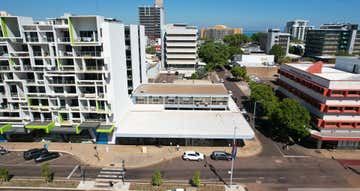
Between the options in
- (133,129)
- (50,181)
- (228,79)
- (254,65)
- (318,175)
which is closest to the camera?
(50,181)

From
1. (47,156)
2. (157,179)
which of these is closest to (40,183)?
(47,156)

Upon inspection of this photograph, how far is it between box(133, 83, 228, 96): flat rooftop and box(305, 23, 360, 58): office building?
144946mm

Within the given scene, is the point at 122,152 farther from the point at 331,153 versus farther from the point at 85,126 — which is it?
the point at 331,153

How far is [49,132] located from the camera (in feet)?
165

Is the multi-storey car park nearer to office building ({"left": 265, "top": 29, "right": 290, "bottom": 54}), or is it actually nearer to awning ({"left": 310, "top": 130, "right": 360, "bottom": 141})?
awning ({"left": 310, "top": 130, "right": 360, "bottom": 141})

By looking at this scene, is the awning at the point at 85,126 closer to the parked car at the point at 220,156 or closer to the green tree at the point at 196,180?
the green tree at the point at 196,180

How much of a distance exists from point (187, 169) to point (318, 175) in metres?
24.0

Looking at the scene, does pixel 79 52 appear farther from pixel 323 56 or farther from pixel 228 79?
pixel 323 56

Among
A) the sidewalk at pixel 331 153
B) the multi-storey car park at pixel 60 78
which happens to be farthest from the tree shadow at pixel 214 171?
the multi-storey car park at pixel 60 78

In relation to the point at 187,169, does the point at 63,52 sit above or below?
above

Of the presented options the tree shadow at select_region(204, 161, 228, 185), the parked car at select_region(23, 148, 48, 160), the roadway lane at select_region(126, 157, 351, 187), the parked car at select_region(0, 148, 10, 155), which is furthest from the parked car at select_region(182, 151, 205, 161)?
the parked car at select_region(0, 148, 10, 155)

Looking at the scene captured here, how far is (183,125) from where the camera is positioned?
51.1 m

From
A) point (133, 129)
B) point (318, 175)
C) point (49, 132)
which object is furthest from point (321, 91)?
point (49, 132)

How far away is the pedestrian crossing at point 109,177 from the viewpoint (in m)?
37.4
